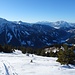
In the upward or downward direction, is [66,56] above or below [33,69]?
above

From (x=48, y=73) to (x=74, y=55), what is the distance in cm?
1302

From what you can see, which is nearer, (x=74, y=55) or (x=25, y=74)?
(x=25, y=74)

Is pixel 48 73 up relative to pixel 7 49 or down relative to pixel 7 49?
up

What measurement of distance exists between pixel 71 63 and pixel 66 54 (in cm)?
263

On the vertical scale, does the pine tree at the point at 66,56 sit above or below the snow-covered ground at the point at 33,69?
above

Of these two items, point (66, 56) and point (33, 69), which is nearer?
point (33, 69)

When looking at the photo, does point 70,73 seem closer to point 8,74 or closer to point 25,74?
point 25,74

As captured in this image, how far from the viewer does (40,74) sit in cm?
2141

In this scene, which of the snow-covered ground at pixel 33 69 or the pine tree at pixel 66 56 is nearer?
the snow-covered ground at pixel 33 69

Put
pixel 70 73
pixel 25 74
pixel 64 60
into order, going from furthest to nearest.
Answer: pixel 64 60 < pixel 70 73 < pixel 25 74

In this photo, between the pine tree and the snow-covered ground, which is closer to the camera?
the snow-covered ground

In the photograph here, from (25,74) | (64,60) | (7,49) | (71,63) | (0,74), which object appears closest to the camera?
(0,74)

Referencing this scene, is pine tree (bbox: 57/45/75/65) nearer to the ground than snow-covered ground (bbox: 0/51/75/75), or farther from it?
farther from it

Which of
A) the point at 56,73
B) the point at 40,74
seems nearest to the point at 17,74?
the point at 40,74
